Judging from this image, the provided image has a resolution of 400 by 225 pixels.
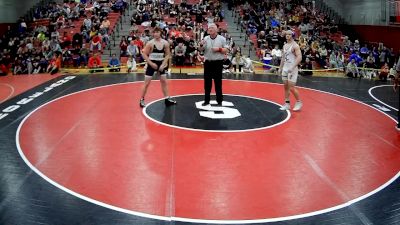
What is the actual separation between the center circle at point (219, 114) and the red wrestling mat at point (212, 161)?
26cm

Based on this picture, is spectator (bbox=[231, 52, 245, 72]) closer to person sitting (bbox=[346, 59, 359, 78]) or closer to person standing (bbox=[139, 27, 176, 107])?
person sitting (bbox=[346, 59, 359, 78])

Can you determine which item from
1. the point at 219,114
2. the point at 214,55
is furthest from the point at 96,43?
the point at 219,114

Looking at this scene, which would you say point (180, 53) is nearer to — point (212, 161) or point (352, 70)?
point (352, 70)

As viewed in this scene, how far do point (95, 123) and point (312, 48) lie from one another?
13.1 m

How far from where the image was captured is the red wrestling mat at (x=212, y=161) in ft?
13.2

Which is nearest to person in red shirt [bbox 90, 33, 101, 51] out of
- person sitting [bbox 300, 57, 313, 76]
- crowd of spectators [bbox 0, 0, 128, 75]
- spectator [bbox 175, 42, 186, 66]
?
crowd of spectators [bbox 0, 0, 128, 75]

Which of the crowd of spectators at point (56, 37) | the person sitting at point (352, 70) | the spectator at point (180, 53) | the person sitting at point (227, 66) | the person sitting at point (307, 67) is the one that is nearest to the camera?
the person sitting at point (352, 70)

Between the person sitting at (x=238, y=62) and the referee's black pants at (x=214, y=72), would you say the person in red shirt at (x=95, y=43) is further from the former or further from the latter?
the referee's black pants at (x=214, y=72)

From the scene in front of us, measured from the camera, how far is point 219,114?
7.56m

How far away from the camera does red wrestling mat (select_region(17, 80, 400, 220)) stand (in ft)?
13.2

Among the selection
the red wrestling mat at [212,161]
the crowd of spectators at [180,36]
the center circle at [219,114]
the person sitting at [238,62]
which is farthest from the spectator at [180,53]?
the red wrestling mat at [212,161]

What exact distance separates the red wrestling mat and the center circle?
0.87 ft

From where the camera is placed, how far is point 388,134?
6.54 m

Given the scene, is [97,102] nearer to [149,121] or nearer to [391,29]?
[149,121]
